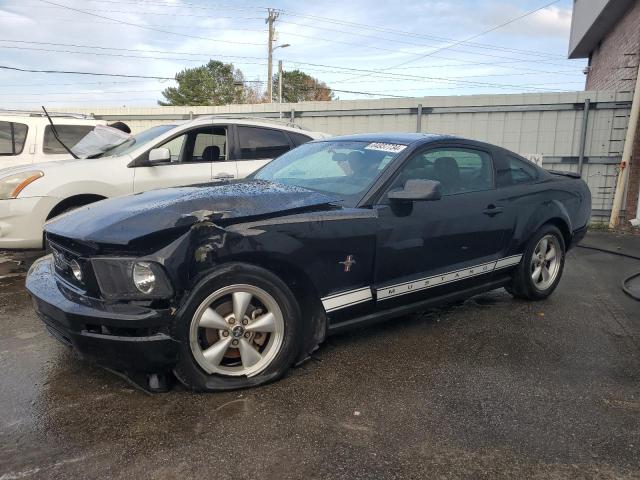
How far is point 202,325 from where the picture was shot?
2.64 metres

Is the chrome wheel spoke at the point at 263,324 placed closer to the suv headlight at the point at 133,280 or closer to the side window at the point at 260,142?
the suv headlight at the point at 133,280

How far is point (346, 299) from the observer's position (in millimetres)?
3150

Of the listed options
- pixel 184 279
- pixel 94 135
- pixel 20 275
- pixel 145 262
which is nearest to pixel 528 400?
pixel 184 279

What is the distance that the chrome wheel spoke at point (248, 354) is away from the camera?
2789 millimetres

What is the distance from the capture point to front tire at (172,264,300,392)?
2609 millimetres

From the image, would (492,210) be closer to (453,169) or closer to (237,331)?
(453,169)

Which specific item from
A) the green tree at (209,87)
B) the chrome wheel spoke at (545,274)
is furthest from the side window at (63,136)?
the green tree at (209,87)

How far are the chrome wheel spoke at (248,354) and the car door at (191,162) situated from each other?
3172 mm

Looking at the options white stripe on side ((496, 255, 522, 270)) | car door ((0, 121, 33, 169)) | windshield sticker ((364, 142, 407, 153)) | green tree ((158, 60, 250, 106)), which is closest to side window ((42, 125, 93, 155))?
car door ((0, 121, 33, 169))

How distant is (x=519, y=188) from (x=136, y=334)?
3392mm

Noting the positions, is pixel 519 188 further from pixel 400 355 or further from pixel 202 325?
pixel 202 325

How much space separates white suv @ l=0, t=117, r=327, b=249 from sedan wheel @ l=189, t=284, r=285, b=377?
2585mm

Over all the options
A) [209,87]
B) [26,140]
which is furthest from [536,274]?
[209,87]

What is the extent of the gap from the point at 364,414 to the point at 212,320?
96 cm
